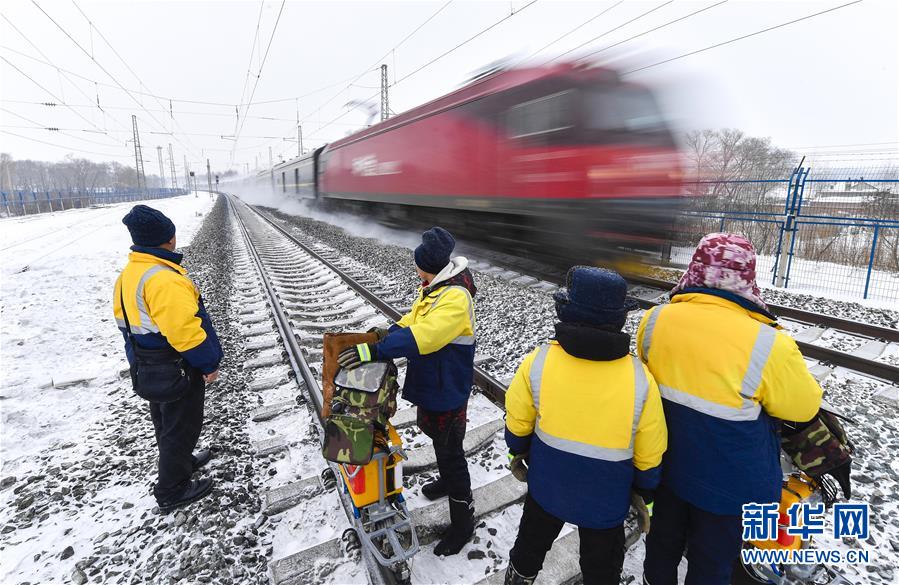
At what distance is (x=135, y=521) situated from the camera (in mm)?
2729

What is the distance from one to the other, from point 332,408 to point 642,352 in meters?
1.46

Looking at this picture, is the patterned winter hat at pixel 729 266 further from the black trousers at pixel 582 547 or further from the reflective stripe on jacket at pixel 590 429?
the black trousers at pixel 582 547

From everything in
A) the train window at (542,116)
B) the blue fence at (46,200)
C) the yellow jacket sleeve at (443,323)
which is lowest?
the yellow jacket sleeve at (443,323)

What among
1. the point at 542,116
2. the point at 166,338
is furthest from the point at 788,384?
the point at 542,116

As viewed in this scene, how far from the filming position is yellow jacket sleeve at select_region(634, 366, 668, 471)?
1.68 metres

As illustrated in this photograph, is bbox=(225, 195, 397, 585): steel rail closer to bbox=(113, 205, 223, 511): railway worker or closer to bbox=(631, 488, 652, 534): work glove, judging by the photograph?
bbox=(113, 205, 223, 511): railway worker

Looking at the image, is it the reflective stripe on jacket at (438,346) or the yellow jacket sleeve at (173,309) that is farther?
the yellow jacket sleeve at (173,309)

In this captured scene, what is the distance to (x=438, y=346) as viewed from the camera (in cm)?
223

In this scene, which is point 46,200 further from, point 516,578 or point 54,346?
point 516,578

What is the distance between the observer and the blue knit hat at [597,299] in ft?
5.35

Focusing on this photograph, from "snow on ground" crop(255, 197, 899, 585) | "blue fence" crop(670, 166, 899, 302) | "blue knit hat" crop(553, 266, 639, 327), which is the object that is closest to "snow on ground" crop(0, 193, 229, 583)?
"snow on ground" crop(255, 197, 899, 585)

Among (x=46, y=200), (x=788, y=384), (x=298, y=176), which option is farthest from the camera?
(x=46, y=200)

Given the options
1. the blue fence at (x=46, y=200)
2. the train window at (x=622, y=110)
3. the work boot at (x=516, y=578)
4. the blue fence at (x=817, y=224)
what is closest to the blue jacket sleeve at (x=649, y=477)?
the work boot at (x=516, y=578)

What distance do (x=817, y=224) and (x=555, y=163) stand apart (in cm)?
660
